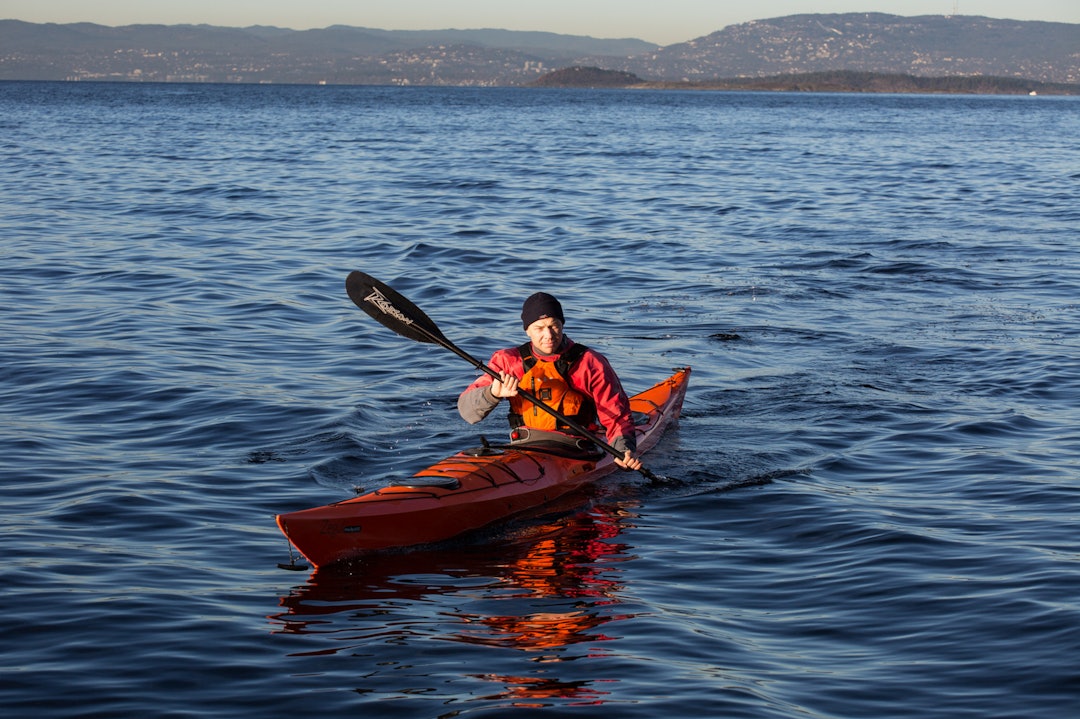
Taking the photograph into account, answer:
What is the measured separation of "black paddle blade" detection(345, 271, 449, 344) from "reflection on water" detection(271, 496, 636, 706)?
1848 mm

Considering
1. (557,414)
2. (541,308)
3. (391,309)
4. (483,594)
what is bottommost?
(483,594)

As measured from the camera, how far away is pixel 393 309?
854 cm

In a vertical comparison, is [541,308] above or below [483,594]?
above

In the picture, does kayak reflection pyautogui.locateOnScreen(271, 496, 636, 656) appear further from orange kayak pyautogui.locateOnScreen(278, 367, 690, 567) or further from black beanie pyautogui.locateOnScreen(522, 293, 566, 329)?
black beanie pyautogui.locateOnScreen(522, 293, 566, 329)

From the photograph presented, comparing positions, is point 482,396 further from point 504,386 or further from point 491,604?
point 491,604

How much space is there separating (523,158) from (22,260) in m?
23.2

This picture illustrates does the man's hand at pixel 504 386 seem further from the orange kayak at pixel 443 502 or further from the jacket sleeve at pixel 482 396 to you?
the orange kayak at pixel 443 502

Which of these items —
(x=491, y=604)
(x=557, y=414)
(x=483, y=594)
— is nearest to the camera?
(x=491, y=604)

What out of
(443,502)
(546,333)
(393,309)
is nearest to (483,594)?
(443,502)

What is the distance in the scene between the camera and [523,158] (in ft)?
125

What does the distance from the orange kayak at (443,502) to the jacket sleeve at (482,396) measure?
255mm

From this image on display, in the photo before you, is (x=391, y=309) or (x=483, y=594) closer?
(x=483, y=594)

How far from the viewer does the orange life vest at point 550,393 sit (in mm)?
7695

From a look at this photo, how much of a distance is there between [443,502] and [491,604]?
102 cm
